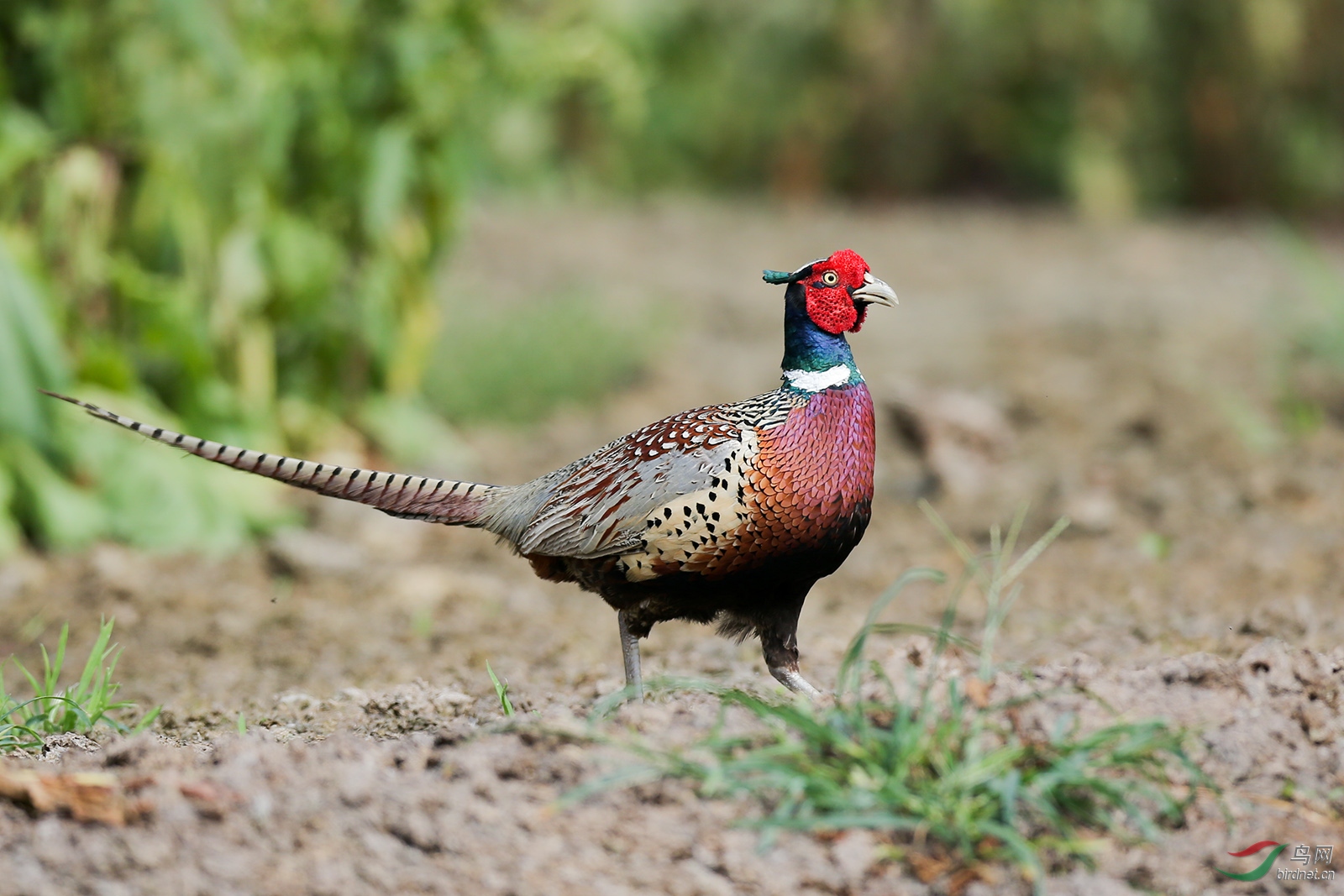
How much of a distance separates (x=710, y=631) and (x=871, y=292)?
209cm

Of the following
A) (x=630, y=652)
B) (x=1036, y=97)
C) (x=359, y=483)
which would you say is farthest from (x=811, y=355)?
(x=1036, y=97)

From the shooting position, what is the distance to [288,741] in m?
2.86

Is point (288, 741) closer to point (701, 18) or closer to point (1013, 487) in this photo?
point (1013, 487)

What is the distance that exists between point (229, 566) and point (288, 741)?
2953 millimetres

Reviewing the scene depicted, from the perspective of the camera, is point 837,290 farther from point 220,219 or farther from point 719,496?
point 220,219

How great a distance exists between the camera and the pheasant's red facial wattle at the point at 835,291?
10.1 feet

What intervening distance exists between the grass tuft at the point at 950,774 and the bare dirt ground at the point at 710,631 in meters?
0.06

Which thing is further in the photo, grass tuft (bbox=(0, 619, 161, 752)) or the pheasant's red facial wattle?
the pheasant's red facial wattle

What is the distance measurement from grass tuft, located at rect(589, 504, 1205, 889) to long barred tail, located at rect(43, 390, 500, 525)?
3.33 ft

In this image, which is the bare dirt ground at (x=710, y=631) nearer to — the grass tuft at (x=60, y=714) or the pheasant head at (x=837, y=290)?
the grass tuft at (x=60, y=714)

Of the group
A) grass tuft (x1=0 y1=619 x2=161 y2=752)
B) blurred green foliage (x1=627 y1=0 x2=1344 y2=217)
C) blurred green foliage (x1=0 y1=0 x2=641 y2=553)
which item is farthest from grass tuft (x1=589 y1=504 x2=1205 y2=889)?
blurred green foliage (x1=627 y1=0 x2=1344 y2=217)
